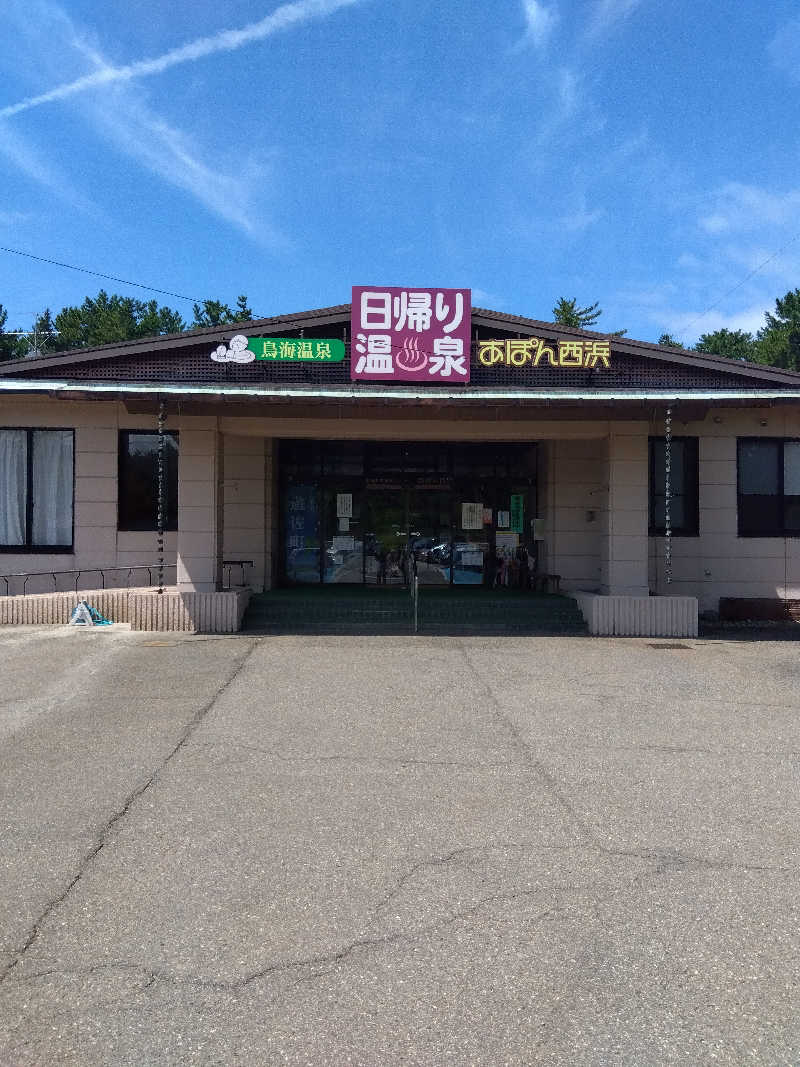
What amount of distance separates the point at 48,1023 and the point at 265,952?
869 mm

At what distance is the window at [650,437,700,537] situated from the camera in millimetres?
15820

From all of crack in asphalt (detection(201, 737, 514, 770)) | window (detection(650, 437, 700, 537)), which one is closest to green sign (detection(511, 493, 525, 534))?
window (detection(650, 437, 700, 537))

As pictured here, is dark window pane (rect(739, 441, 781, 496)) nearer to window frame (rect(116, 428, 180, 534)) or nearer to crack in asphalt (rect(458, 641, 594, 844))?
crack in asphalt (rect(458, 641, 594, 844))

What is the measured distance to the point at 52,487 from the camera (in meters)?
15.6

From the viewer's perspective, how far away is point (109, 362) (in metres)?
14.8

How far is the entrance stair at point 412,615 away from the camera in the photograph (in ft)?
44.1

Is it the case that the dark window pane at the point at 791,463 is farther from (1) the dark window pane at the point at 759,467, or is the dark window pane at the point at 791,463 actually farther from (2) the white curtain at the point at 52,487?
(2) the white curtain at the point at 52,487

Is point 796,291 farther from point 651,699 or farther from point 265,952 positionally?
point 265,952

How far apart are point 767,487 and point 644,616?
15.5ft

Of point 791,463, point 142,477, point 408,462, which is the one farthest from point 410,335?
point 791,463

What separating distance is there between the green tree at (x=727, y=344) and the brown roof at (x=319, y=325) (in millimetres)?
62343

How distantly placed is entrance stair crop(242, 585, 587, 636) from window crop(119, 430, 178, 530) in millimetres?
2925

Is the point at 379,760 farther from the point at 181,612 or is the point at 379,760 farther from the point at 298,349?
the point at 298,349

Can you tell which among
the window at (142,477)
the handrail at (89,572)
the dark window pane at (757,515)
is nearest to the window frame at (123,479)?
the window at (142,477)
